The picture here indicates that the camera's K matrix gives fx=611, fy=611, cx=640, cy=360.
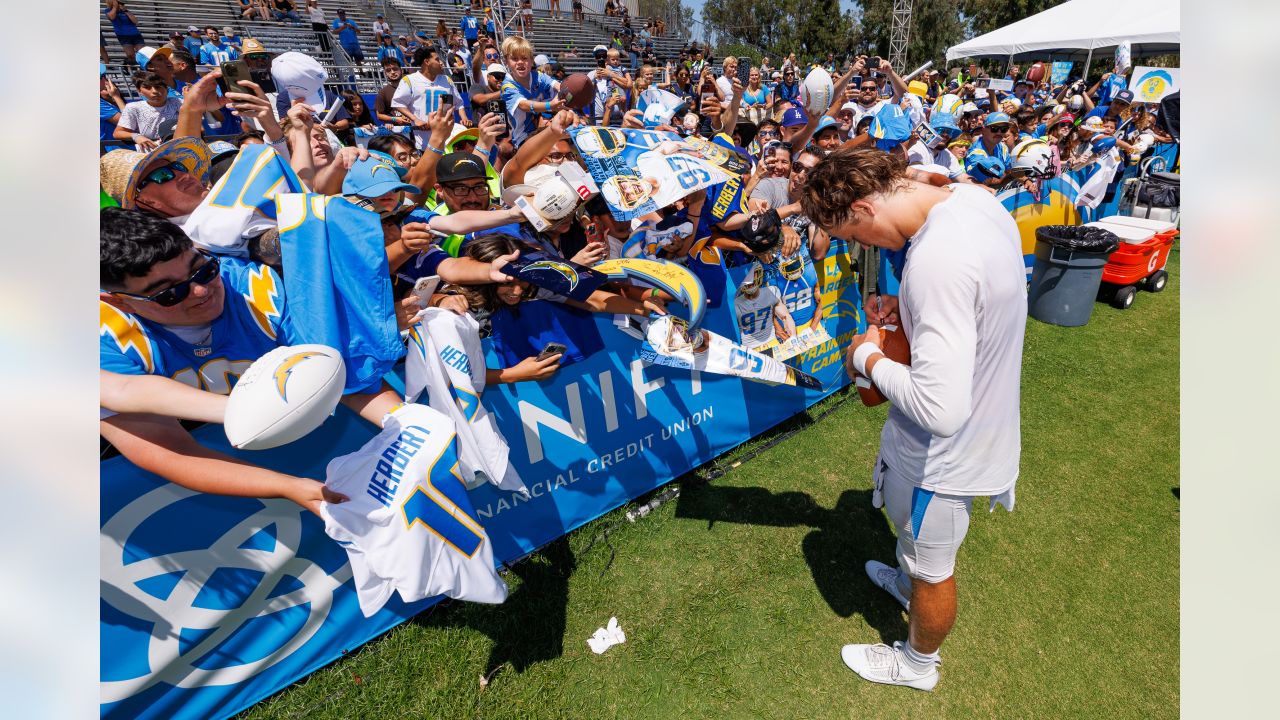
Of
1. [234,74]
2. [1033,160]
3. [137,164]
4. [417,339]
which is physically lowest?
[417,339]

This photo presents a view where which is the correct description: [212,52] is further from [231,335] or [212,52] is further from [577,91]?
[231,335]

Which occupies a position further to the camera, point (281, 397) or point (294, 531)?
point (294, 531)

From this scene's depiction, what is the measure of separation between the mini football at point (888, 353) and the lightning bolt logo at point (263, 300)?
8.14ft

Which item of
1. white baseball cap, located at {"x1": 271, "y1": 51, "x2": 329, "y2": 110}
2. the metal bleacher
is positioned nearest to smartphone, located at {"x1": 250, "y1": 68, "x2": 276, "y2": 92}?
white baseball cap, located at {"x1": 271, "y1": 51, "x2": 329, "y2": 110}

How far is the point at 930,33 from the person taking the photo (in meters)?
50.7

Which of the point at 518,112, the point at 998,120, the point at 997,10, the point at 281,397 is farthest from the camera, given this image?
the point at 997,10

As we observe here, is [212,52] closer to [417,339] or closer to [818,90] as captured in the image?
[818,90]

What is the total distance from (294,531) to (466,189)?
2.13m

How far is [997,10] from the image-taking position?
46469 millimetres

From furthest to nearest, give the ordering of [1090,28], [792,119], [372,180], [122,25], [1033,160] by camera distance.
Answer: [1090,28]
[122,25]
[792,119]
[1033,160]
[372,180]

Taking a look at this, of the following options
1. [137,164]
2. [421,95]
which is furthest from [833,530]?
[421,95]

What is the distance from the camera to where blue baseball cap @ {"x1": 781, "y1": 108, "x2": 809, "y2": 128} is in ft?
24.4

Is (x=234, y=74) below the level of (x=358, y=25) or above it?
below

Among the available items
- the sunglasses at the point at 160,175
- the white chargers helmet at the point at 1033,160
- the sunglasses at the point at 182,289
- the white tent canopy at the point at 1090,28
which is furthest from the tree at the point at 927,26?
the sunglasses at the point at 182,289
